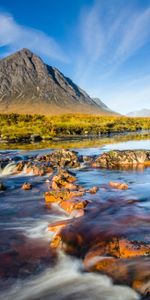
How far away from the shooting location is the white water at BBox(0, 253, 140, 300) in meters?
6.91

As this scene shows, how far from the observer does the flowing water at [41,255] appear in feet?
23.6

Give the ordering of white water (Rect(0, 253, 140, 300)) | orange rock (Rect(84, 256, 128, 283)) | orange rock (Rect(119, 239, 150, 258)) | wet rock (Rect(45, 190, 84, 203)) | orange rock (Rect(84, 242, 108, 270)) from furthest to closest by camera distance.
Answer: wet rock (Rect(45, 190, 84, 203)) < orange rock (Rect(84, 242, 108, 270)) < orange rock (Rect(119, 239, 150, 258)) < orange rock (Rect(84, 256, 128, 283)) < white water (Rect(0, 253, 140, 300))

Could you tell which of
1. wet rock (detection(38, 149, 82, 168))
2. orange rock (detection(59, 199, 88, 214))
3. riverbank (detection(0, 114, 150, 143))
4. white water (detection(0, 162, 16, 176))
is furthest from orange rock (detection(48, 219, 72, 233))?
riverbank (detection(0, 114, 150, 143))

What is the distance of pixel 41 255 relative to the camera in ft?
29.9

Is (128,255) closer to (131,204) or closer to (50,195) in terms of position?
Answer: (131,204)

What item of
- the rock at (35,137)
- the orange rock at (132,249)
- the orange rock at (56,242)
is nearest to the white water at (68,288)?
the orange rock at (132,249)

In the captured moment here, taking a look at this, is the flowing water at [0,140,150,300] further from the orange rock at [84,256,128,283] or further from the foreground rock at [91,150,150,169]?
the foreground rock at [91,150,150,169]

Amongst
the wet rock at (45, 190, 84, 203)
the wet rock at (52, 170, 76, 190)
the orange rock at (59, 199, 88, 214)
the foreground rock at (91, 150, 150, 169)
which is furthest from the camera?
the foreground rock at (91, 150, 150, 169)

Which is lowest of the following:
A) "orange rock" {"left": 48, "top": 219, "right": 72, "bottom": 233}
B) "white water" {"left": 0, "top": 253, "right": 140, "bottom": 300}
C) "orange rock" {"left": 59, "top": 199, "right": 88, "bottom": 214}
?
"white water" {"left": 0, "top": 253, "right": 140, "bottom": 300}

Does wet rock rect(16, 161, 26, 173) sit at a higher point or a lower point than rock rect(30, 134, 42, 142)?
lower

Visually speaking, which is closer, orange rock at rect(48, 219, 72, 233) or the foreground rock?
orange rock at rect(48, 219, 72, 233)

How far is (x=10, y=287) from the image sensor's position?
7.57 m

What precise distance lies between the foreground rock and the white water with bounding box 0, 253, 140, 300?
55.4ft

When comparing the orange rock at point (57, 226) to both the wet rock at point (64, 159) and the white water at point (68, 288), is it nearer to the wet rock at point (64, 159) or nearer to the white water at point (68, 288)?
the white water at point (68, 288)
